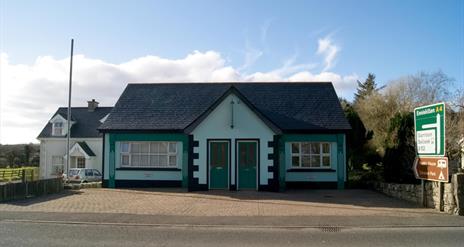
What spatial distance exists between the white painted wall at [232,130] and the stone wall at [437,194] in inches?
241

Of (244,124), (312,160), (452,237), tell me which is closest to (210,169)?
(244,124)

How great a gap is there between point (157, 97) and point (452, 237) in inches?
779

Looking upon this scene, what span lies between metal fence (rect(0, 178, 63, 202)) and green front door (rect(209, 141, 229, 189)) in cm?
796

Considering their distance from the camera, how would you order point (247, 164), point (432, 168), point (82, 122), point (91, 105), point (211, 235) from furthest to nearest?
point (91, 105) < point (82, 122) < point (247, 164) < point (432, 168) < point (211, 235)

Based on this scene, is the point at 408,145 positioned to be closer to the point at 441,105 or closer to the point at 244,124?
the point at 441,105

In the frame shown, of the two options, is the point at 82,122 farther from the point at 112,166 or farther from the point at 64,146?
the point at 112,166

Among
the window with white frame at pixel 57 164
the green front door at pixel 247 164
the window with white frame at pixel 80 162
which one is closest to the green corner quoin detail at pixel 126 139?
the green front door at pixel 247 164

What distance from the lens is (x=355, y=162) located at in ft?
102

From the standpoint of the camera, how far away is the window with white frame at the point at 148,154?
24.3m

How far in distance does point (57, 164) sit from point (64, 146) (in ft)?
5.85

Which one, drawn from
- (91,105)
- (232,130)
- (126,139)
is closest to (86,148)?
(91,105)

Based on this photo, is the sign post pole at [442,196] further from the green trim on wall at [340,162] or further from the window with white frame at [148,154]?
the window with white frame at [148,154]

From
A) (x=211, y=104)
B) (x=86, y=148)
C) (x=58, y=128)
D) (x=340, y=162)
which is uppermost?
(x=211, y=104)

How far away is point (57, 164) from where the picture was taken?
39.5 m
